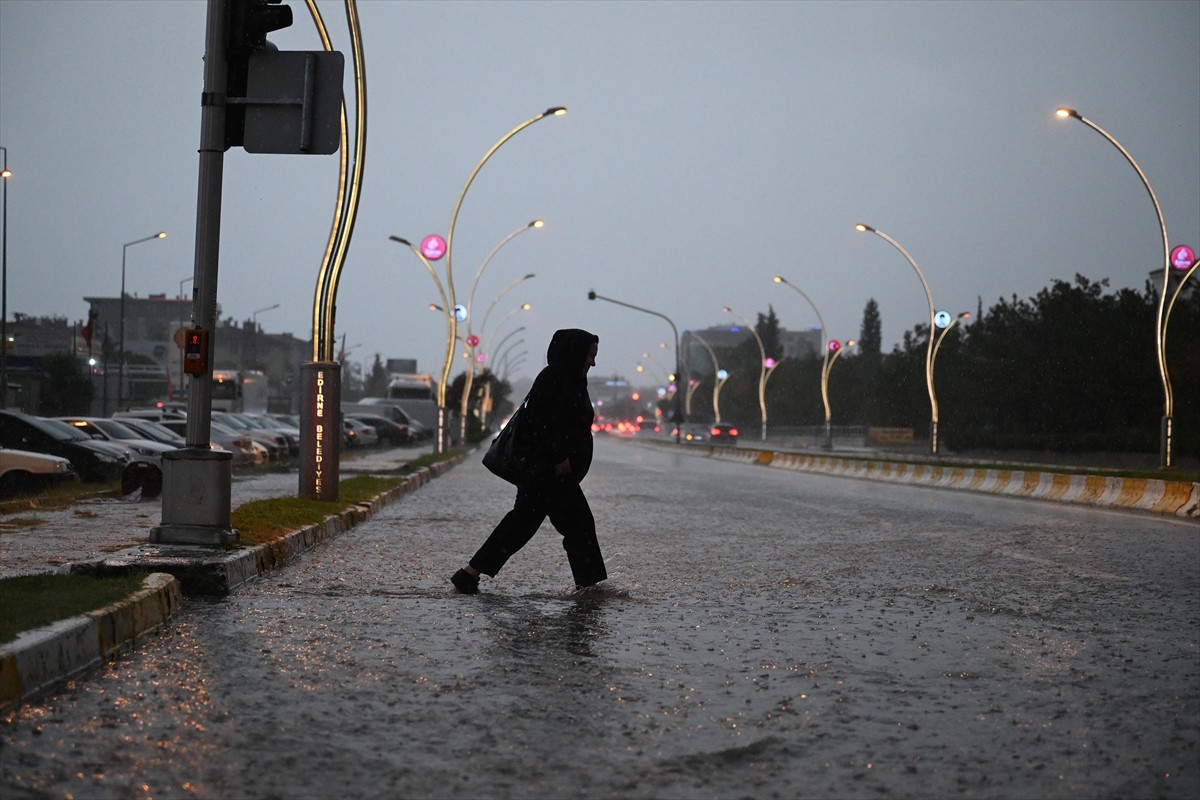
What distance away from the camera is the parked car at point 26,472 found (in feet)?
60.1

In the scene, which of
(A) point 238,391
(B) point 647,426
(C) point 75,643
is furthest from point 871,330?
(C) point 75,643

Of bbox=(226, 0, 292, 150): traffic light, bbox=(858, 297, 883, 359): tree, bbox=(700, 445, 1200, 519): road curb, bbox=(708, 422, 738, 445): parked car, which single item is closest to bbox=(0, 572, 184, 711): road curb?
bbox=(226, 0, 292, 150): traffic light

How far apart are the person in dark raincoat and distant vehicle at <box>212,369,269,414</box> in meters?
55.6

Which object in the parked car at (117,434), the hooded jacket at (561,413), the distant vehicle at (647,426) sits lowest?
the distant vehicle at (647,426)

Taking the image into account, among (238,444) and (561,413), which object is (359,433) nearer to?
(238,444)

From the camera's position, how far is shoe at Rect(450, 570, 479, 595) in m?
8.57

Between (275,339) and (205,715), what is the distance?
150 meters

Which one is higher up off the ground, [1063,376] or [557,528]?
[1063,376]

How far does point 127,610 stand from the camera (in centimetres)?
639

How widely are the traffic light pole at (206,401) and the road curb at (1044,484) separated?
1459cm

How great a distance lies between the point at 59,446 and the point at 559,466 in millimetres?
15021

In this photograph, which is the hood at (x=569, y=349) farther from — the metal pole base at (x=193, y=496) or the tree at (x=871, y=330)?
the tree at (x=871, y=330)

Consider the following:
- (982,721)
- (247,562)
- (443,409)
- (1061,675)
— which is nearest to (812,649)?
(1061,675)

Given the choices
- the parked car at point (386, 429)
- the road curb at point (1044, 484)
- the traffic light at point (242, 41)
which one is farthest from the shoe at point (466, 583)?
the parked car at point (386, 429)
